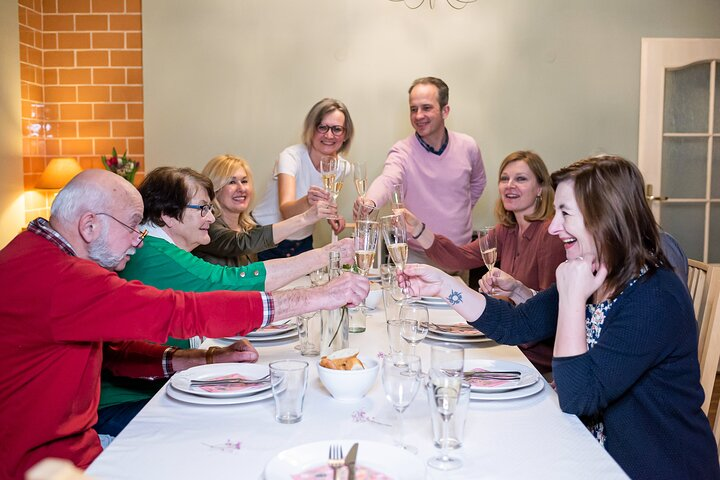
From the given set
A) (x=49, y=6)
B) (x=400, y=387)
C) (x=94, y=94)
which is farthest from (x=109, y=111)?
(x=400, y=387)

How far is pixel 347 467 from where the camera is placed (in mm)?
1101

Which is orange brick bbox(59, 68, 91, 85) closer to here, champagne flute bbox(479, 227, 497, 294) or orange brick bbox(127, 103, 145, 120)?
orange brick bbox(127, 103, 145, 120)

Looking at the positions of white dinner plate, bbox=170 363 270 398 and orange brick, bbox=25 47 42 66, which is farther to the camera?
orange brick, bbox=25 47 42 66

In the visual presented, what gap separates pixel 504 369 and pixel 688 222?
11.8ft

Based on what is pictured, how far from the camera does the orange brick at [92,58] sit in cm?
486

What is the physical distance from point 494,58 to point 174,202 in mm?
2973

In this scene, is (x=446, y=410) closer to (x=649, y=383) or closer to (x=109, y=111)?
(x=649, y=383)

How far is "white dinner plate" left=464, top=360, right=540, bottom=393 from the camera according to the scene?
1497 mm

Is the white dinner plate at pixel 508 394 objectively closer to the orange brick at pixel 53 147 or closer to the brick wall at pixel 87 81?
the brick wall at pixel 87 81

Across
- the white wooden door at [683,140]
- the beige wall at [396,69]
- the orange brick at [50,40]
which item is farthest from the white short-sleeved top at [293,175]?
the white wooden door at [683,140]

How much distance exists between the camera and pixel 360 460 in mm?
1151

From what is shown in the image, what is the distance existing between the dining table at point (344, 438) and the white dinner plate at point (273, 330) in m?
0.48

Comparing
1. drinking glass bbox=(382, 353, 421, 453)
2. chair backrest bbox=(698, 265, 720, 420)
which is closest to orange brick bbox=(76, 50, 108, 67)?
chair backrest bbox=(698, 265, 720, 420)

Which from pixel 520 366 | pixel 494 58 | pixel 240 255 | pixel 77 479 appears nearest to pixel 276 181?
pixel 240 255
